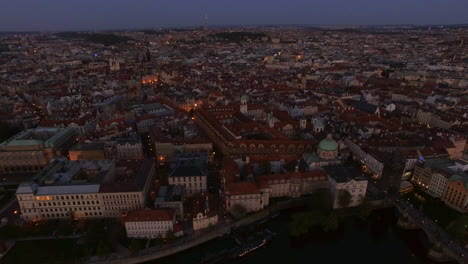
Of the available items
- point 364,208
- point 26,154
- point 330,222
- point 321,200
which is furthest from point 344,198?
point 26,154

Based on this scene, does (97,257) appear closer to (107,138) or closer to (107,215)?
(107,215)

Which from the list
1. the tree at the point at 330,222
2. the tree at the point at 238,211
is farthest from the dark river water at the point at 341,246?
the tree at the point at 238,211

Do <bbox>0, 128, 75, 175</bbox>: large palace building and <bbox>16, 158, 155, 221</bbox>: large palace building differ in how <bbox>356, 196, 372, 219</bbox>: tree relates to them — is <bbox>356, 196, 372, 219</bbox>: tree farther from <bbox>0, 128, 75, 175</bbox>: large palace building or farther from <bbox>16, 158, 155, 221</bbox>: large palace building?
<bbox>0, 128, 75, 175</bbox>: large palace building

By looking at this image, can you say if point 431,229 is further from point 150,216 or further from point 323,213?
point 150,216

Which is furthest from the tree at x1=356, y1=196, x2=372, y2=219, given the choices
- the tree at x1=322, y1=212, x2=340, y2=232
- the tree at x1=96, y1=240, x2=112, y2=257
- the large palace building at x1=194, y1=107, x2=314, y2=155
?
the tree at x1=96, y1=240, x2=112, y2=257

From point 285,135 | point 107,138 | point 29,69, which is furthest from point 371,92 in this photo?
point 29,69

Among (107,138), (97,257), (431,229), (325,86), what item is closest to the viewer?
(97,257)

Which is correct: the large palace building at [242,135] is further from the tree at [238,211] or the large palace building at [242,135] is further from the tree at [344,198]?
the tree at [238,211]
